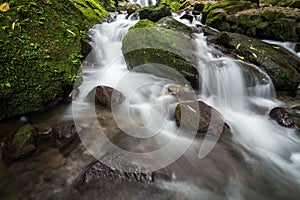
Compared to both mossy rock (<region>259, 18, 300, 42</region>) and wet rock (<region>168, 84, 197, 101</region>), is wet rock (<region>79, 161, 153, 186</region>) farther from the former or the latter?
mossy rock (<region>259, 18, 300, 42</region>)

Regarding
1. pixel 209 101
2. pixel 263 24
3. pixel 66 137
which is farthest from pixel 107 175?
pixel 263 24

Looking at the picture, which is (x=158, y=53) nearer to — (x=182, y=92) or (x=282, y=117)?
(x=182, y=92)

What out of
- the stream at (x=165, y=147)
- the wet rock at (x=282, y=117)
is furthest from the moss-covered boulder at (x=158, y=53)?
the wet rock at (x=282, y=117)

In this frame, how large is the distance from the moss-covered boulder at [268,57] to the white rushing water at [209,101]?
43 cm

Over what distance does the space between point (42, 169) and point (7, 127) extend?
4.98 feet

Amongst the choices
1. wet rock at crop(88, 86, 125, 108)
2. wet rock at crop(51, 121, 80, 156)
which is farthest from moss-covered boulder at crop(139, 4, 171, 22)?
wet rock at crop(51, 121, 80, 156)

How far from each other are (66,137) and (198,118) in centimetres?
251

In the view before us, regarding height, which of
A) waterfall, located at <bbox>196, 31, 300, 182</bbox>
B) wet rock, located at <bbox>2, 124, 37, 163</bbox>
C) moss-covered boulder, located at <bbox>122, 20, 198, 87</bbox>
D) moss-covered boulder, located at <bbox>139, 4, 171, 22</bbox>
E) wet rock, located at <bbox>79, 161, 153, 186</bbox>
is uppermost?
moss-covered boulder, located at <bbox>139, 4, 171, 22</bbox>

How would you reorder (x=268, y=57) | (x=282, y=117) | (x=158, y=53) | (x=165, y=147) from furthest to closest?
1. (x=268, y=57)
2. (x=158, y=53)
3. (x=282, y=117)
4. (x=165, y=147)

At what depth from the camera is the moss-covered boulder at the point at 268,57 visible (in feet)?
20.5

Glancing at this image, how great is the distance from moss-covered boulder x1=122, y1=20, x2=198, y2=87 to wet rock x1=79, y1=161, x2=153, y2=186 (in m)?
3.34

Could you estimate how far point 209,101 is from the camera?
5.34 meters

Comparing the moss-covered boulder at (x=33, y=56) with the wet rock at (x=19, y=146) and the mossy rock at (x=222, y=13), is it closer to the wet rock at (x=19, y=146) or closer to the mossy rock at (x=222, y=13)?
the wet rock at (x=19, y=146)

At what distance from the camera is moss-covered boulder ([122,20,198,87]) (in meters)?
5.43
